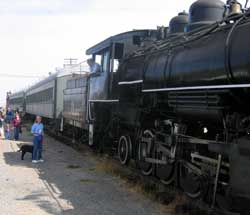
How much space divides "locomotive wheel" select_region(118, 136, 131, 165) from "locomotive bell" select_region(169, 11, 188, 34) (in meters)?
2.69

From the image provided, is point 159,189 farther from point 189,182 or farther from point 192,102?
point 192,102

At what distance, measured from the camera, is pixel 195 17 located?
29.2 feet

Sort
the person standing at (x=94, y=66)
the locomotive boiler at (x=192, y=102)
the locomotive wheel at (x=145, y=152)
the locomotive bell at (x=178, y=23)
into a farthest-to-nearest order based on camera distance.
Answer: the person standing at (x=94, y=66)
the locomotive bell at (x=178, y=23)
the locomotive wheel at (x=145, y=152)
the locomotive boiler at (x=192, y=102)

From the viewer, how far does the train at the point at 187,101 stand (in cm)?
624

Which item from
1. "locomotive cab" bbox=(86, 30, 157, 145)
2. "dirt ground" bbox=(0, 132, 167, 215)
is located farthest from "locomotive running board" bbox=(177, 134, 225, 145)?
"locomotive cab" bbox=(86, 30, 157, 145)

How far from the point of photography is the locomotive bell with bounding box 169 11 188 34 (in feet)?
34.2

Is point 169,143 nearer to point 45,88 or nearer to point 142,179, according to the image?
point 142,179

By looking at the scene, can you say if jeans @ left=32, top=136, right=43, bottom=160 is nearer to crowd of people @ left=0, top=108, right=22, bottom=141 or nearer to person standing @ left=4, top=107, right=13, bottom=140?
crowd of people @ left=0, top=108, right=22, bottom=141

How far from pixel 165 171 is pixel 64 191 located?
76.7 inches

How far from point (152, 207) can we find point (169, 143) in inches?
59.8

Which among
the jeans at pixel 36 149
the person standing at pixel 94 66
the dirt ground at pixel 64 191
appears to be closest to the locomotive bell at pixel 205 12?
the dirt ground at pixel 64 191

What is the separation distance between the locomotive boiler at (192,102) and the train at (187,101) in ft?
0.05

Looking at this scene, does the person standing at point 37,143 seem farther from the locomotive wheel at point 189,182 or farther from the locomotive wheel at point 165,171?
the locomotive wheel at point 189,182

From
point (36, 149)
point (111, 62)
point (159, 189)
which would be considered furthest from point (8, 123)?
point (159, 189)
